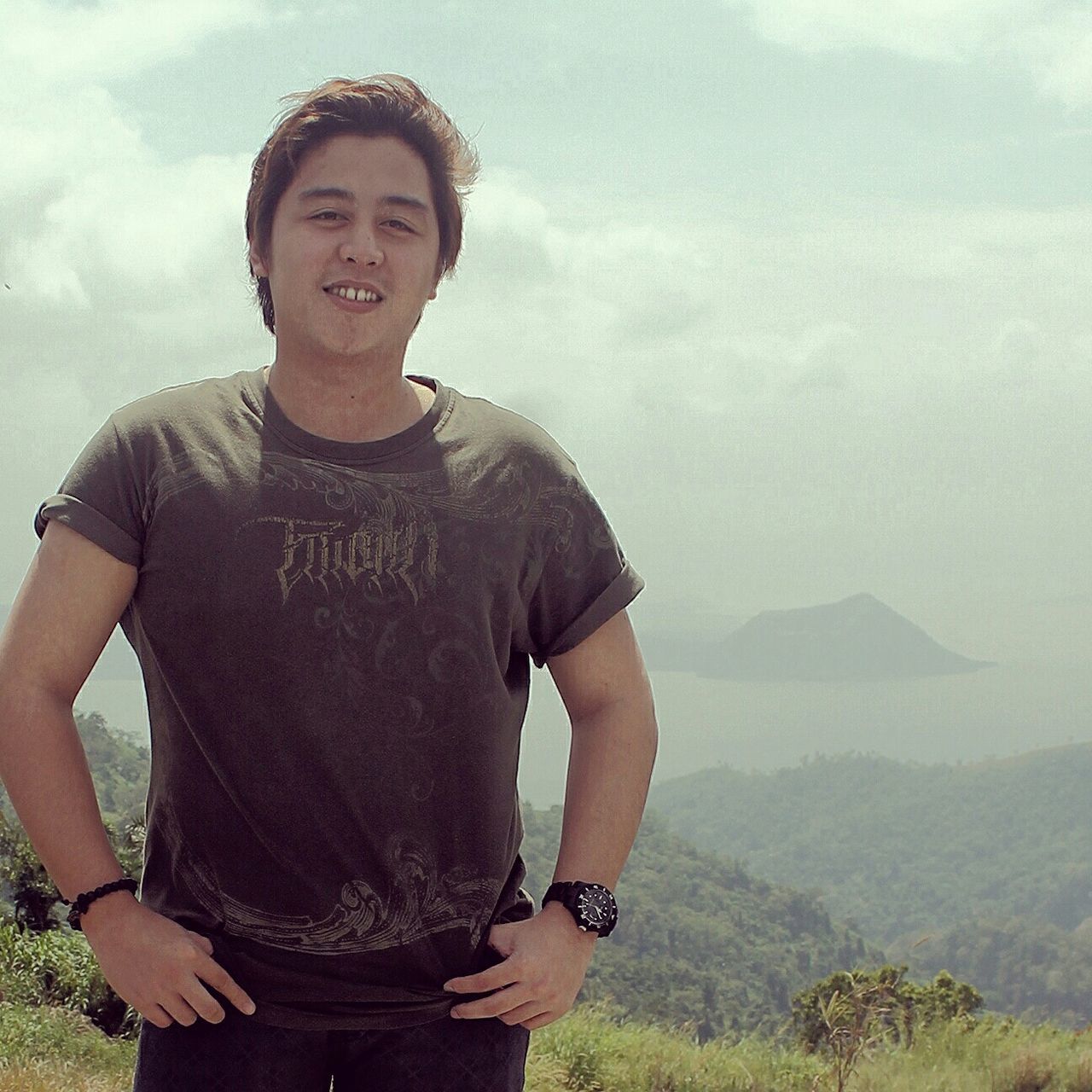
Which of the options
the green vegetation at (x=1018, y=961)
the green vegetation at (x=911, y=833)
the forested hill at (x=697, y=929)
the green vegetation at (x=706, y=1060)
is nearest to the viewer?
the green vegetation at (x=706, y=1060)

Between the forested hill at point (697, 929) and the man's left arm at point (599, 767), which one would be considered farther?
the forested hill at point (697, 929)

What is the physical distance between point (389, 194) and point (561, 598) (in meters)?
0.56

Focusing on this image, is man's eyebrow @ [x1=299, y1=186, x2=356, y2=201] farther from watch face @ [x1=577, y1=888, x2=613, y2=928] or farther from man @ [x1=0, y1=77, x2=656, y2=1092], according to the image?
watch face @ [x1=577, y1=888, x2=613, y2=928]

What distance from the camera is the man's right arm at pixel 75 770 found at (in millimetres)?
1520

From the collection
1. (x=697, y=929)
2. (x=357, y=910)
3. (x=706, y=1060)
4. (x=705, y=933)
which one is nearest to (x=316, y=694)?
(x=357, y=910)

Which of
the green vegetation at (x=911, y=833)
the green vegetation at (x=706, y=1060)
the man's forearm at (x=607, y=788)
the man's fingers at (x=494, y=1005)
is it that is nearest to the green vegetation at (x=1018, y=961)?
the green vegetation at (x=911, y=833)

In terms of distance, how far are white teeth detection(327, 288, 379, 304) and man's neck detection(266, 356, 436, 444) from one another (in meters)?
0.08

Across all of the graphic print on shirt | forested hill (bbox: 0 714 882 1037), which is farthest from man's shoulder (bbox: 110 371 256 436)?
forested hill (bbox: 0 714 882 1037)

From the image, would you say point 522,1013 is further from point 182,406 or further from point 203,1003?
point 182,406

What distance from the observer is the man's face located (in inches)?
64.7

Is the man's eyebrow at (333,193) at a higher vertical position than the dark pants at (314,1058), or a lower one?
higher

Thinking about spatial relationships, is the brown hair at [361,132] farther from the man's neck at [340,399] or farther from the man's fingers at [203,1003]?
the man's fingers at [203,1003]

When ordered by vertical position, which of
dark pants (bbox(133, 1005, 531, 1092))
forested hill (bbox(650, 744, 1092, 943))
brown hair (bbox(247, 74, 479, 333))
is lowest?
forested hill (bbox(650, 744, 1092, 943))

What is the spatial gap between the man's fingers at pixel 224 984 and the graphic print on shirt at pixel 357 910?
0.17 feet
